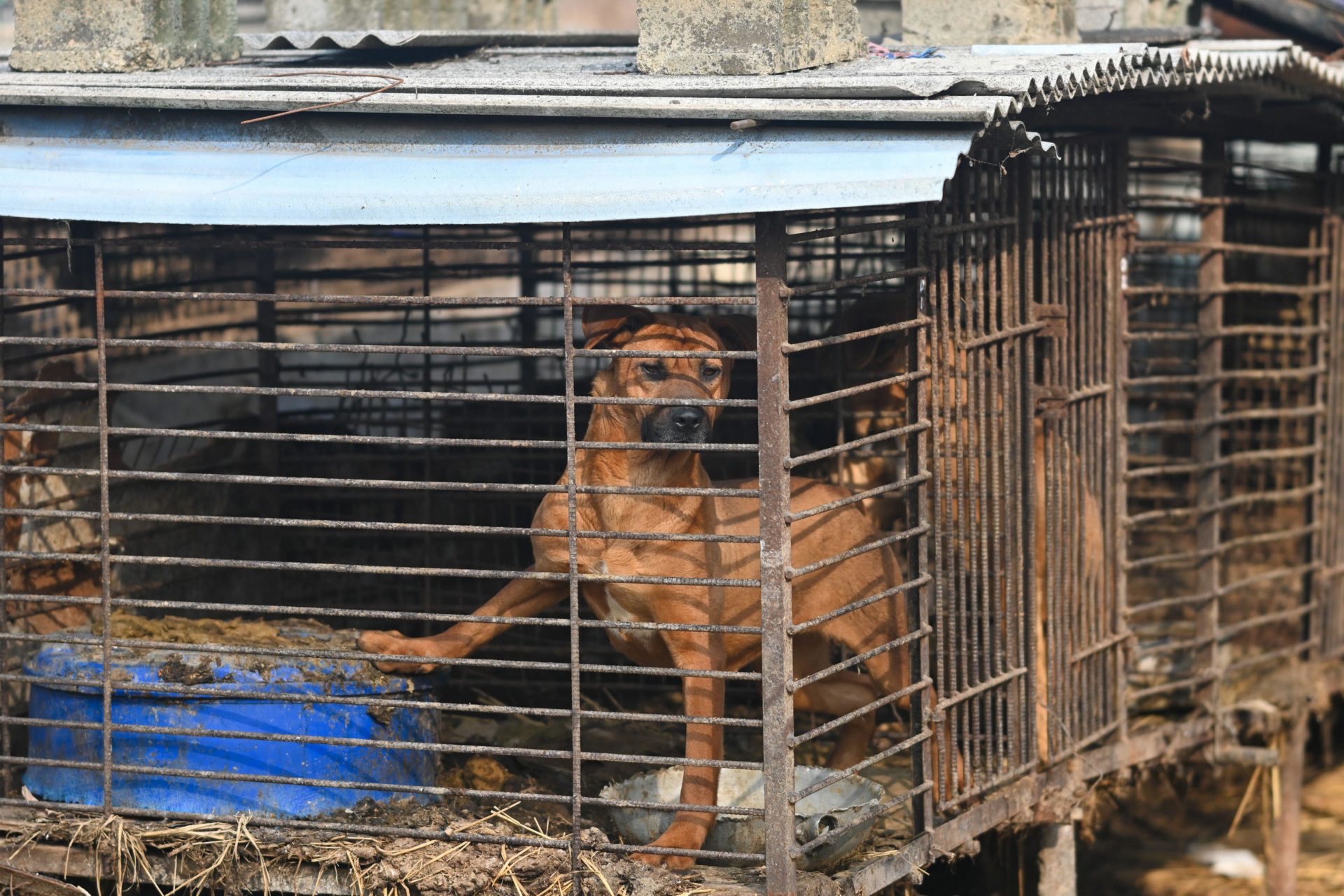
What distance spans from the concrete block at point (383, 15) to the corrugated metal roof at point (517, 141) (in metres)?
4.57

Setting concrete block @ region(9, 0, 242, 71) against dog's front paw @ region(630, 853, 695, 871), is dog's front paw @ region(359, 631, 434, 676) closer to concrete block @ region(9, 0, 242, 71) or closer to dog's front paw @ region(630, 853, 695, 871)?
dog's front paw @ region(630, 853, 695, 871)

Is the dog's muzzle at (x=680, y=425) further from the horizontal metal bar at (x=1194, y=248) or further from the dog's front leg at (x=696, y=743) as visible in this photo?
the horizontal metal bar at (x=1194, y=248)

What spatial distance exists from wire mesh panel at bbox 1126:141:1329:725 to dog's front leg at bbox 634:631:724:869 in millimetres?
2658

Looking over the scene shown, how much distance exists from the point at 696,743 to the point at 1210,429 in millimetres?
3845

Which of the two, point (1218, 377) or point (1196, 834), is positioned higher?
point (1218, 377)

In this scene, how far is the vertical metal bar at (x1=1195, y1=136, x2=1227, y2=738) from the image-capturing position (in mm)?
8711

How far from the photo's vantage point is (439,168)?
6.01 m

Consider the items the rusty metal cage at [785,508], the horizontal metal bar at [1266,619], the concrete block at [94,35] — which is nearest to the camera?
the rusty metal cage at [785,508]

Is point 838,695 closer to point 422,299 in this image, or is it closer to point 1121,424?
point 1121,424

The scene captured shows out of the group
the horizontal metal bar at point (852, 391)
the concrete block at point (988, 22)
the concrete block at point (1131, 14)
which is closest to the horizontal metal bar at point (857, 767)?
the horizontal metal bar at point (852, 391)

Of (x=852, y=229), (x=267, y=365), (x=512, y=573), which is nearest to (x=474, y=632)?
(x=512, y=573)

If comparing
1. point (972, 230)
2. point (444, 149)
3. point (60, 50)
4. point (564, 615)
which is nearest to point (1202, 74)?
point (972, 230)

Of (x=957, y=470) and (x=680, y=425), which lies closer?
(x=680, y=425)

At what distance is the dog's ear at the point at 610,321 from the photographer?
6.61 m
